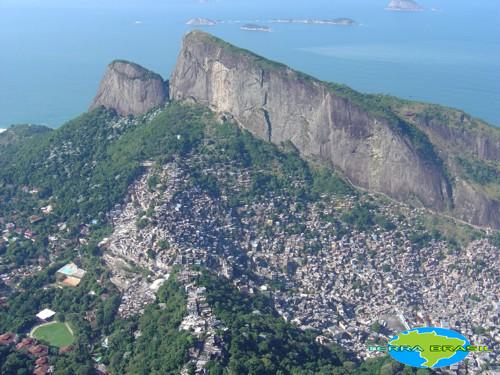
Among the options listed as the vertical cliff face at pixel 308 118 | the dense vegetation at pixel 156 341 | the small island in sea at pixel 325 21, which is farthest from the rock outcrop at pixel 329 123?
the small island in sea at pixel 325 21

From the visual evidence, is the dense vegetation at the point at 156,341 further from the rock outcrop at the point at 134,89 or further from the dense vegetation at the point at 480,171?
the rock outcrop at the point at 134,89

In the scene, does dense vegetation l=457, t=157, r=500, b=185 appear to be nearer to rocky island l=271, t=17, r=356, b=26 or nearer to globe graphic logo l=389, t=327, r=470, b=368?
globe graphic logo l=389, t=327, r=470, b=368

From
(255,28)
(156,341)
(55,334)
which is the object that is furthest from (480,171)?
(255,28)

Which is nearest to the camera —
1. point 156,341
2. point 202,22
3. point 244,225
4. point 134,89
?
point 156,341

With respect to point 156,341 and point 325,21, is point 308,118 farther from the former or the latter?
point 325,21

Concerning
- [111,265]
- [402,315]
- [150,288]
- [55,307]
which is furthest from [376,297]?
[55,307]

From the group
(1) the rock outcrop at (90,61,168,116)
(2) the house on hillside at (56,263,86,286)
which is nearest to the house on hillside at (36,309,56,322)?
(2) the house on hillside at (56,263,86,286)
